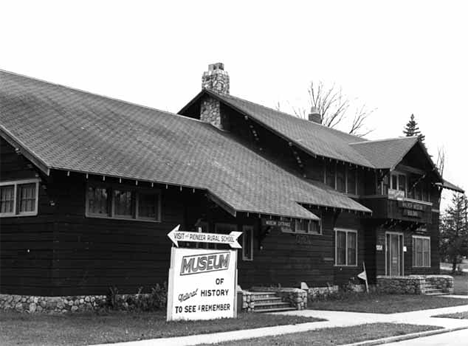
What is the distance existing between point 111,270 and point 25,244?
7.66 ft

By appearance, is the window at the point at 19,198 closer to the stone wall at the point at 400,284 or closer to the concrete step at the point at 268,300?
the concrete step at the point at 268,300

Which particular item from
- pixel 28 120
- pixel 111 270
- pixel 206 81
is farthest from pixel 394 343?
pixel 206 81

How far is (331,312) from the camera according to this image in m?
20.6

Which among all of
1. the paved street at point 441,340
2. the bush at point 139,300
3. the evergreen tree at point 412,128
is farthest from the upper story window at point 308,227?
the evergreen tree at point 412,128

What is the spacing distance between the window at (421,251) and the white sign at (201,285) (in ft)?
62.8

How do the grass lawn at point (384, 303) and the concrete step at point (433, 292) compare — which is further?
the concrete step at point (433, 292)

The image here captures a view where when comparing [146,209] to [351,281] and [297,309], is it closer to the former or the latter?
[297,309]

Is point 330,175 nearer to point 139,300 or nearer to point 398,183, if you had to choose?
point 398,183

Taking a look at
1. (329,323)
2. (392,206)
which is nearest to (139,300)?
(329,323)

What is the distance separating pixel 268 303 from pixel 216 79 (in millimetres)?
13696

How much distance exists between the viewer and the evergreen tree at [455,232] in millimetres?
57031

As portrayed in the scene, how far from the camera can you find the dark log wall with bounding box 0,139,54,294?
17219 millimetres

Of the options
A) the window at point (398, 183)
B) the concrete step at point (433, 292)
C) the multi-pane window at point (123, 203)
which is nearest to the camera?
the multi-pane window at point (123, 203)

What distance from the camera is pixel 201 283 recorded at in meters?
17.0
